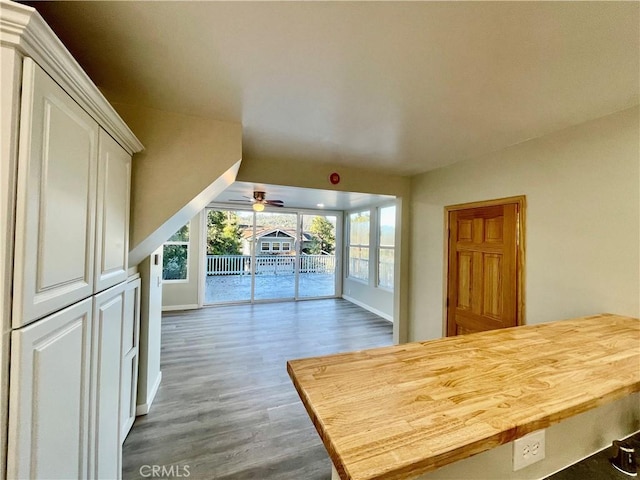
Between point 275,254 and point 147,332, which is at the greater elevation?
point 275,254

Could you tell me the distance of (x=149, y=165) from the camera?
176 centimetres

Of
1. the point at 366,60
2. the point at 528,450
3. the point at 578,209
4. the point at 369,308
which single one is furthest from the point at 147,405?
the point at 369,308

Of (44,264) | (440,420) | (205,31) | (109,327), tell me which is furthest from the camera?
(109,327)

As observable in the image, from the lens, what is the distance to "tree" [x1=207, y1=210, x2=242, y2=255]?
228 inches

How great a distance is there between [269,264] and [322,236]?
4.93 ft

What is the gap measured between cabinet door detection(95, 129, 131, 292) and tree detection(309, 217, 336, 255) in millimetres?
5158

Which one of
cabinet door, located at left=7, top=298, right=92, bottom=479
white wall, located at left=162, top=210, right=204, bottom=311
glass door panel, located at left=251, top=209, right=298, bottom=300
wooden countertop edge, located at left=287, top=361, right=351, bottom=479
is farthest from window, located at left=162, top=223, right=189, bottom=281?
wooden countertop edge, located at left=287, top=361, right=351, bottom=479

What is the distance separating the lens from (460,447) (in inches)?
22.1

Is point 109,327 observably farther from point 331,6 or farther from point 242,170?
point 242,170

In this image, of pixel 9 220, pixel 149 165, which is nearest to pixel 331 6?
pixel 9 220

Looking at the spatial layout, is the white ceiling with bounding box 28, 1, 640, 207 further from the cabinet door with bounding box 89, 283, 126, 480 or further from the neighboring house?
the neighboring house

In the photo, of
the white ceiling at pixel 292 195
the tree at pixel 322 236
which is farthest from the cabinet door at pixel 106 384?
the tree at pixel 322 236

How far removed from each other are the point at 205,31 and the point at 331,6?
536 millimetres

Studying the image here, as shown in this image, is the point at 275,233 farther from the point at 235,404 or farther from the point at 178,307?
the point at 235,404
